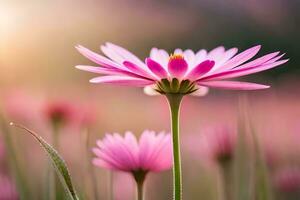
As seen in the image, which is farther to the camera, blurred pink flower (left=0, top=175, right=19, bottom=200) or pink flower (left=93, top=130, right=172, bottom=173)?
blurred pink flower (left=0, top=175, right=19, bottom=200)

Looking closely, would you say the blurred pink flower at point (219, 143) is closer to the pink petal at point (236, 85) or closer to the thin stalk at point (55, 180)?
the thin stalk at point (55, 180)

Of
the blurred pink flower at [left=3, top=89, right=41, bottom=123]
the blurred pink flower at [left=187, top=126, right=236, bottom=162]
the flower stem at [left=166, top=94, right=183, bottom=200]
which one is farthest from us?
the blurred pink flower at [left=3, top=89, right=41, bottom=123]

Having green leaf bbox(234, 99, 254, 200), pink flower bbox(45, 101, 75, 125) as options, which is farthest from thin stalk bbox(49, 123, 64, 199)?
green leaf bbox(234, 99, 254, 200)

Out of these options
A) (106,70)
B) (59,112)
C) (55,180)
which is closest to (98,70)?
(106,70)

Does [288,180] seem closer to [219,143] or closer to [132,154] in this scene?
[219,143]

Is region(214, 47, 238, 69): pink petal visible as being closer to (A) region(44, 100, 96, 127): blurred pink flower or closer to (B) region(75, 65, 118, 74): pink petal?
(B) region(75, 65, 118, 74): pink petal
